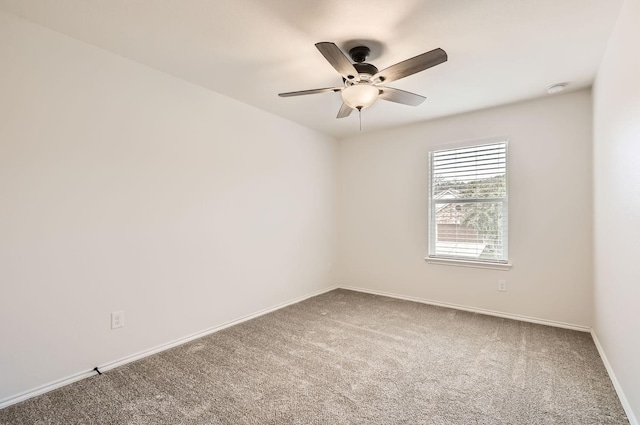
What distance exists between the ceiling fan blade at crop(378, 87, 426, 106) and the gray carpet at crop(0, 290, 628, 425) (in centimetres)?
206

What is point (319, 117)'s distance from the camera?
12.4 feet

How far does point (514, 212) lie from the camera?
333cm

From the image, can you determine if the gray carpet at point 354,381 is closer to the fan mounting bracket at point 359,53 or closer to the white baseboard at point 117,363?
the white baseboard at point 117,363

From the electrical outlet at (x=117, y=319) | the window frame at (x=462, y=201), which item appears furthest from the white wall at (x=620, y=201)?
the electrical outlet at (x=117, y=319)

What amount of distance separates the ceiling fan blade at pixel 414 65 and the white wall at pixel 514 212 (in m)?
1.98

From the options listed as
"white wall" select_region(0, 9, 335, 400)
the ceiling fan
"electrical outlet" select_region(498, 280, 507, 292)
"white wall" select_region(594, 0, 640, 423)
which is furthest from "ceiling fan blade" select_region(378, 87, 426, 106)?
"electrical outlet" select_region(498, 280, 507, 292)

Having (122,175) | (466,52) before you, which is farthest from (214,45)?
(466,52)

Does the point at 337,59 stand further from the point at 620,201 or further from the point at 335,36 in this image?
the point at 620,201

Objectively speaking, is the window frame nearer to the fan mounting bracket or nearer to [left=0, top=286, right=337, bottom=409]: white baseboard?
the fan mounting bracket

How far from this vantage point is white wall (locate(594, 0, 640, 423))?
1.63m

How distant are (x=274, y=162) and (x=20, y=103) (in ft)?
7.33

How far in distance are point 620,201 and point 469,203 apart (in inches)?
68.0

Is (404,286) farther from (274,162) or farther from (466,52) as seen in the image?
(466,52)

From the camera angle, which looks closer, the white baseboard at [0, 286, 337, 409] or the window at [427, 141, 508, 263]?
the white baseboard at [0, 286, 337, 409]
